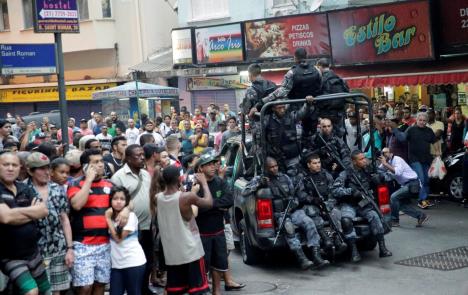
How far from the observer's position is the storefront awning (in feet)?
54.6

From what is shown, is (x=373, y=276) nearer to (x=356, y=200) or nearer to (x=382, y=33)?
(x=356, y=200)

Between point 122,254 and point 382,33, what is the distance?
12580 mm

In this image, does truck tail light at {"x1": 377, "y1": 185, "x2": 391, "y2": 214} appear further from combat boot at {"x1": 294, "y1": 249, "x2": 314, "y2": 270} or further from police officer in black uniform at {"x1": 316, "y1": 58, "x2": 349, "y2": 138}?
combat boot at {"x1": 294, "y1": 249, "x2": 314, "y2": 270}

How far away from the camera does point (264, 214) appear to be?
9.55m

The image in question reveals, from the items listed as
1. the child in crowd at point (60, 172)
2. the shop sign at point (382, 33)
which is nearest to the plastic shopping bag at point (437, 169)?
the shop sign at point (382, 33)

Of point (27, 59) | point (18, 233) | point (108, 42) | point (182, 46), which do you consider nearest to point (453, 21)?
point (182, 46)

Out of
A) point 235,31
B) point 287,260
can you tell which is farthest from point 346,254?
point 235,31

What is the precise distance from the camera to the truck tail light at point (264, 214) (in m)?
9.55

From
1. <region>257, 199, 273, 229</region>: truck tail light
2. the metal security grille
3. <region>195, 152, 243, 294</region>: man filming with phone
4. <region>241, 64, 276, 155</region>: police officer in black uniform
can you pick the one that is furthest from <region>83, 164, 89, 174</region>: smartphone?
the metal security grille

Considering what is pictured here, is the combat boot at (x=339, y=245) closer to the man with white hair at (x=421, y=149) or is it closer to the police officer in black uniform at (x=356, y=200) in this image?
the police officer in black uniform at (x=356, y=200)

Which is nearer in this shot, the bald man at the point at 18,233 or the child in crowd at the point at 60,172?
the bald man at the point at 18,233

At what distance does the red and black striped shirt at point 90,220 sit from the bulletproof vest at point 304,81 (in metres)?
3.99

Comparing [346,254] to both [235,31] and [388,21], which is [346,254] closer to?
[388,21]

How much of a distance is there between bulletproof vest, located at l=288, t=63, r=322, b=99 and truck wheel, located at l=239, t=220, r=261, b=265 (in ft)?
6.27
